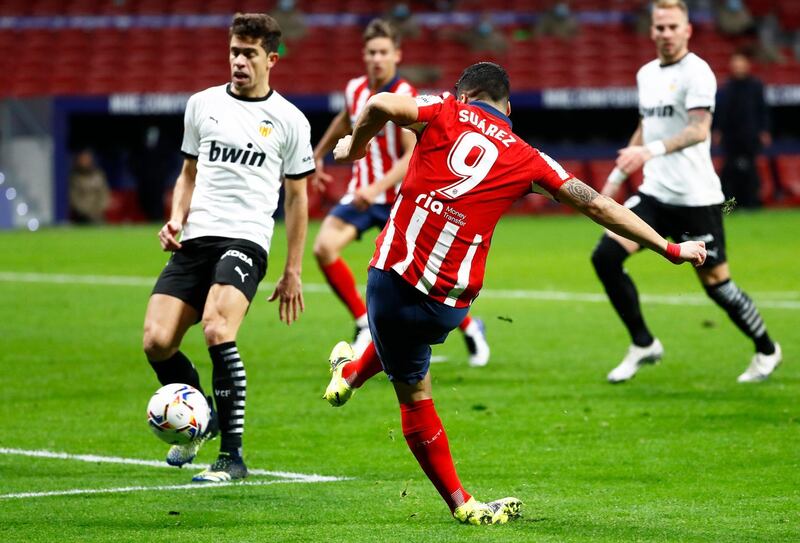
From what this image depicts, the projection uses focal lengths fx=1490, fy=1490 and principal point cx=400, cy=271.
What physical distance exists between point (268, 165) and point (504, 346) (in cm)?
526

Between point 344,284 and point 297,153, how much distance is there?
12.8 ft

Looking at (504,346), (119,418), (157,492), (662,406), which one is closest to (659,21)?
(662,406)

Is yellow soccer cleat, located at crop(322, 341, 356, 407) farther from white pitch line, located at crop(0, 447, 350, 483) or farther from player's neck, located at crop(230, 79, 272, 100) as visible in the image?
player's neck, located at crop(230, 79, 272, 100)

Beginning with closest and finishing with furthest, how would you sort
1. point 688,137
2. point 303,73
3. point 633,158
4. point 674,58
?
point 633,158
point 688,137
point 674,58
point 303,73

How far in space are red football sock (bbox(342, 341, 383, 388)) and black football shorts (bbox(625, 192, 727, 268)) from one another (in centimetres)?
398

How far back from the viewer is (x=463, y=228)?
20.2 feet

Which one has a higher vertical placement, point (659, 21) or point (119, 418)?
point (659, 21)

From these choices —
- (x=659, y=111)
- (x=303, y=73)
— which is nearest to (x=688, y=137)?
(x=659, y=111)

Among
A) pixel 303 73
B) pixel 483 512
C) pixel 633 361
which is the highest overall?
pixel 483 512

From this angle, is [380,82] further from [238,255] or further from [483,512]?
[483,512]

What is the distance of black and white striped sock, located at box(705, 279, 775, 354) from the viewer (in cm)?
1034

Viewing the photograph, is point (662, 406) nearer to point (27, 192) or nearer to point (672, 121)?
point (672, 121)

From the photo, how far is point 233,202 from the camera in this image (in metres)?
7.86

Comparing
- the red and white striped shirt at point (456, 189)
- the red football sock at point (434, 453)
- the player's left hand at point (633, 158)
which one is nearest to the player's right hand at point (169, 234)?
the red and white striped shirt at point (456, 189)
